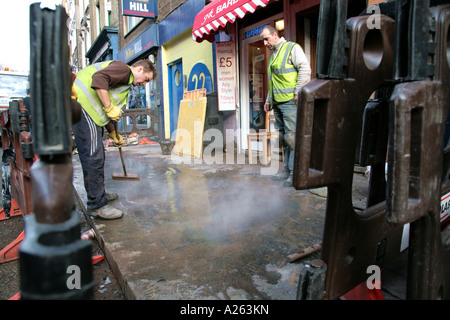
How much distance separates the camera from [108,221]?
9.96ft

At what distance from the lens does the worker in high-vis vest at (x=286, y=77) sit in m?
4.00

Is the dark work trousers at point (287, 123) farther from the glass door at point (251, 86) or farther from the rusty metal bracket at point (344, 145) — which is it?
the rusty metal bracket at point (344, 145)

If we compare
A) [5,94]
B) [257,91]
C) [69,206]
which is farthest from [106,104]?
[5,94]

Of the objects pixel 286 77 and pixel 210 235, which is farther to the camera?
pixel 286 77

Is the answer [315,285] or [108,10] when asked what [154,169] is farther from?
[108,10]

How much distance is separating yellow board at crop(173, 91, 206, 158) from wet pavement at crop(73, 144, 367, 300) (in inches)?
80.8

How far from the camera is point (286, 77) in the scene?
4125mm

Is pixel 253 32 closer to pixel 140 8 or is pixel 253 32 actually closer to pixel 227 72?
pixel 227 72

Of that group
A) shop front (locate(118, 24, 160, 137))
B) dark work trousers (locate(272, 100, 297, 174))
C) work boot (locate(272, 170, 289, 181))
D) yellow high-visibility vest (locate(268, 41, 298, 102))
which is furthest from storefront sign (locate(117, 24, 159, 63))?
work boot (locate(272, 170, 289, 181))

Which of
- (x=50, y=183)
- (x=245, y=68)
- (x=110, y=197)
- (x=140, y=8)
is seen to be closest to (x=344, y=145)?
(x=50, y=183)

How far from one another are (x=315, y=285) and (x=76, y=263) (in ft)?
2.86

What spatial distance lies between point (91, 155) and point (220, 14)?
3948 millimetres

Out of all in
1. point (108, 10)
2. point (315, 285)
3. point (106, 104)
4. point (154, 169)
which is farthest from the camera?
point (108, 10)

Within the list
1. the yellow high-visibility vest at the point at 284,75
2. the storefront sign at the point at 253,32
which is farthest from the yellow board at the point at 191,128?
the yellow high-visibility vest at the point at 284,75
